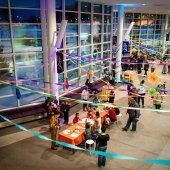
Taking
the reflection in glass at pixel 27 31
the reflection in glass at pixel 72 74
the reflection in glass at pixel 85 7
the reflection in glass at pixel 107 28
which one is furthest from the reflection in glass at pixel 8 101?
the reflection in glass at pixel 107 28

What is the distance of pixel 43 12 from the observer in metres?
9.58

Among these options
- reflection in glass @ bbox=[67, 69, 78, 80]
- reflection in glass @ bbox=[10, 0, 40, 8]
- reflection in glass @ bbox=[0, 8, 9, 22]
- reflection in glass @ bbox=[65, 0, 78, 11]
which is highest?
reflection in glass @ bbox=[65, 0, 78, 11]

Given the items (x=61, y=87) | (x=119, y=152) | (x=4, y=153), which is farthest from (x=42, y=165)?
(x=61, y=87)

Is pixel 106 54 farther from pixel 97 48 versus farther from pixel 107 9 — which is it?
pixel 107 9

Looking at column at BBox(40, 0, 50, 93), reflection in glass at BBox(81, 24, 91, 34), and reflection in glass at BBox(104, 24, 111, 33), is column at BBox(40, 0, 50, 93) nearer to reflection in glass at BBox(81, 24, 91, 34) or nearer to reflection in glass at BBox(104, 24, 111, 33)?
reflection in glass at BBox(81, 24, 91, 34)

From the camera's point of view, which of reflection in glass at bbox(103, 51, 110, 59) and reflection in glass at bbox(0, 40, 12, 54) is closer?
reflection in glass at bbox(0, 40, 12, 54)

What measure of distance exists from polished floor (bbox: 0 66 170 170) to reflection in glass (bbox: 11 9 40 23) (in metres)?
4.21

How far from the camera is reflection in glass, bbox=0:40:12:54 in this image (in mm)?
9484

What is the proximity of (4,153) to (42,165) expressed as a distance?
57.7 inches

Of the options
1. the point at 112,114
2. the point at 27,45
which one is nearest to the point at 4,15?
the point at 27,45

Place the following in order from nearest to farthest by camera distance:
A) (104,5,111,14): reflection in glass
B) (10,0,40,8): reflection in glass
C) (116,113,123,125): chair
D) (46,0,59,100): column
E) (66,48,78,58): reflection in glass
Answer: (46,0,59,100): column < (10,0,40,8): reflection in glass < (116,113,123,125): chair < (66,48,78,58): reflection in glass < (104,5,111,14): reflection in glass

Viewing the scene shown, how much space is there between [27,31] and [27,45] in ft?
2.05

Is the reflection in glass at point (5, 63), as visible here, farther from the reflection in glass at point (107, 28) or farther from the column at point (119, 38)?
the column at point (119, 38)

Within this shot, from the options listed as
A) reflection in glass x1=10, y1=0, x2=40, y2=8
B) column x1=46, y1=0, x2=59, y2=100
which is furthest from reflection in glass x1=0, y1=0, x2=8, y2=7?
column x1=46, y1=0, x2=59, y2=100
